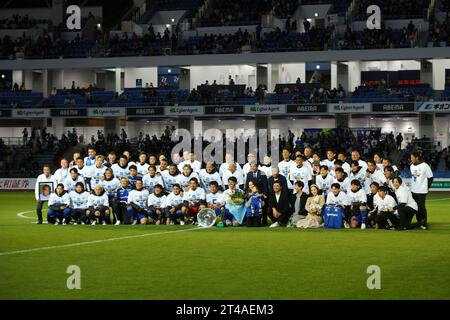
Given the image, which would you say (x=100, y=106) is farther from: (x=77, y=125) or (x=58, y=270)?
(x=58, y=270)

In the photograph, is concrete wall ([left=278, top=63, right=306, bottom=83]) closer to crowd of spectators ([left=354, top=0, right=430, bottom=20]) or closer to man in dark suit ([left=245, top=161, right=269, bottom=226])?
crowd of spectators ([left=354, top=0, right=430, bottom=20])

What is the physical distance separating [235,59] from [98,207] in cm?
3617

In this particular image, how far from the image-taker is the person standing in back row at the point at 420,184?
2173cm

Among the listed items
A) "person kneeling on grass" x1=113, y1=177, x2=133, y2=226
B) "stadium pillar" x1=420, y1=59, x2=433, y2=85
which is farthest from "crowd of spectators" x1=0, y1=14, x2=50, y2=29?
"person kneeling on grass" x1=113, y1=177, x2=133, y2=226

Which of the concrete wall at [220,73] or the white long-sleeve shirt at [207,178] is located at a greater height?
the concrete wall at [220,73]

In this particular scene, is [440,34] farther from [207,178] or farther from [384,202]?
[384,202]

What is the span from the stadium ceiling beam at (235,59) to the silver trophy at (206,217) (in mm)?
35464

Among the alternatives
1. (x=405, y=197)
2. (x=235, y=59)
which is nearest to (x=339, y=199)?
(x=405, y=197)

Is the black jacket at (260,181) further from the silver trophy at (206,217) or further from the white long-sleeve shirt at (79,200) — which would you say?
the white long-sleeve shirt at (79,200)

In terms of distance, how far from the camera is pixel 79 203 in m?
23.6

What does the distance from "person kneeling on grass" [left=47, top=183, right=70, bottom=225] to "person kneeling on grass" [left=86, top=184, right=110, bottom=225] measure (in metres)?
0.61

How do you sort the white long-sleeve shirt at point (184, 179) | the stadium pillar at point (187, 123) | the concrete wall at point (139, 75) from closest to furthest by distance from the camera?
the white long-sleeve shirt at point (184, 179) < the stadium pillar at point (187, 123) < the concrete wall at point (139, 75)

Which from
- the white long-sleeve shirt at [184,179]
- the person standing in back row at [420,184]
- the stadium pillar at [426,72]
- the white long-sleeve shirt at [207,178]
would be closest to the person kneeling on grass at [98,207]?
the white long-sleeve shirt at [184,179]
